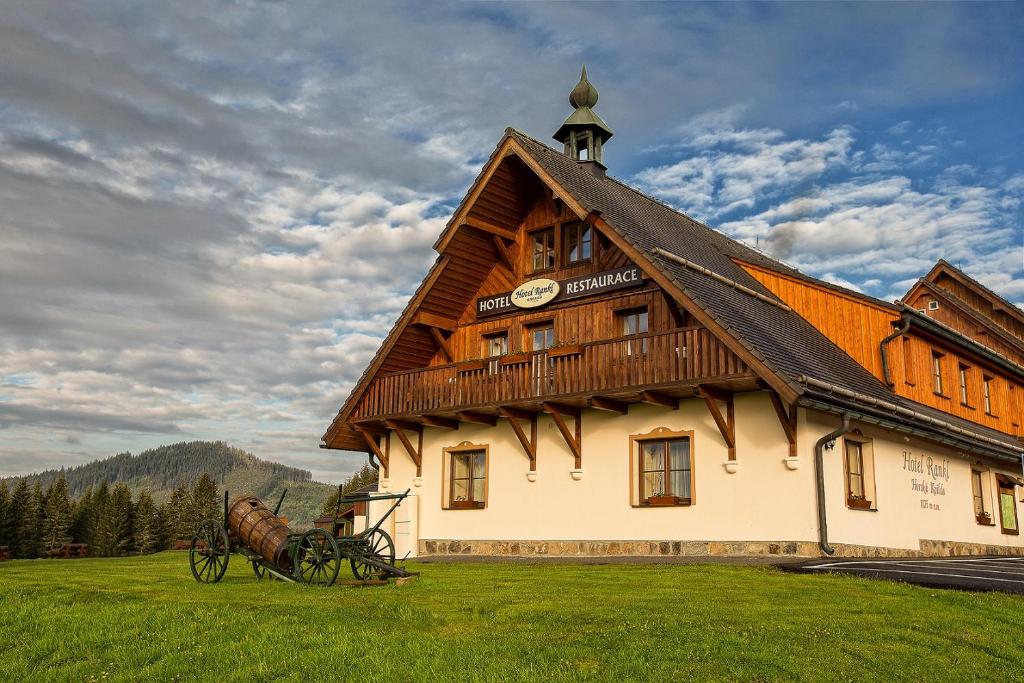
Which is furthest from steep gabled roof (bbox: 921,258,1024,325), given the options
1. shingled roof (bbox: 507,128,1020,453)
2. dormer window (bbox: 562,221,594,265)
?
dormer window (bbox: 562,221,594,265)

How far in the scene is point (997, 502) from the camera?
2445 cm

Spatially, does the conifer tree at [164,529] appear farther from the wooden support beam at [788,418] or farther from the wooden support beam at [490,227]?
the wooden support beam at [788,418]

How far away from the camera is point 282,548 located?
14266 mm

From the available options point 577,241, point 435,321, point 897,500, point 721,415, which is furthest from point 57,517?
point 897,500

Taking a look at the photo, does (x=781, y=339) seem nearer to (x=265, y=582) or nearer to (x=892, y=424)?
(x=892, y=424)

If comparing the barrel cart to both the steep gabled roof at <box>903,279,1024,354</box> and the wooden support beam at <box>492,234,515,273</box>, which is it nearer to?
the wooden support beam at <box>492,234,515,273</box>

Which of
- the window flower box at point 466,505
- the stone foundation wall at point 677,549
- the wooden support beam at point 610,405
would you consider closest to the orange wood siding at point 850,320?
the stone foundation wall at point 677,549

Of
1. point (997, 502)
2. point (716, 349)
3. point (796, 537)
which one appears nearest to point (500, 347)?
point (716, 349)

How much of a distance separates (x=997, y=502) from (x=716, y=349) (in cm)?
1226

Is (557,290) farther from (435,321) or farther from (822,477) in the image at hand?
(822,477)

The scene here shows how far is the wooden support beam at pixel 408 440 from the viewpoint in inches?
907

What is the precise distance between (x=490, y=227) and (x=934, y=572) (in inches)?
489

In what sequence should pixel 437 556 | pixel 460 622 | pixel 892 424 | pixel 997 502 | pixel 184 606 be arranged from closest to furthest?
pixel 460 622
pixel 184 606
pixel 892 424
pixel 437 556
pixel 997 502

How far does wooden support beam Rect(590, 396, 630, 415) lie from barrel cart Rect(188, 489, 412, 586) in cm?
559
